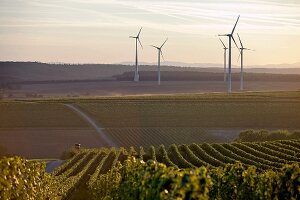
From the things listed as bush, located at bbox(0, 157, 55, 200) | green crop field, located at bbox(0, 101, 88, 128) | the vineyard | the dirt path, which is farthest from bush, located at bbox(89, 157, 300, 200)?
green crop field, located at bbox(0, 101, 88, 128)

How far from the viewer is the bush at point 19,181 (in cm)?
1423

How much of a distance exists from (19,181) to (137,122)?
64.6m

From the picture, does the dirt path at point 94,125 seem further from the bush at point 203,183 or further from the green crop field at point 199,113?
the bush at point 203,183

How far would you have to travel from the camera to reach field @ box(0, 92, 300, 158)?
6788cm

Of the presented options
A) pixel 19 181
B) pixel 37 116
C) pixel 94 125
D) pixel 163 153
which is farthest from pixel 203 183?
pixel 37 116

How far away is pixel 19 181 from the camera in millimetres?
15492

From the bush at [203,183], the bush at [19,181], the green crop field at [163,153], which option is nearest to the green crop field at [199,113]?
the green crop field at [163,153]

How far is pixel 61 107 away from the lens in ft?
301

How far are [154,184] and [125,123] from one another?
67.3 meters

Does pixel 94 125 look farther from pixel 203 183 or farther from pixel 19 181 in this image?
pixel 203 183

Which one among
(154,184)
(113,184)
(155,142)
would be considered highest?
(154,184)

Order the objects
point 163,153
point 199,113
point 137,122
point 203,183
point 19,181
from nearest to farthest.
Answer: point 203,183
point 19,181
point 163,153
point 137,122
point 199,113

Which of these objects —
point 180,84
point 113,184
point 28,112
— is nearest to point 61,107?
point 28,112

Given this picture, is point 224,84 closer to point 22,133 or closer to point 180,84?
point 180,84
